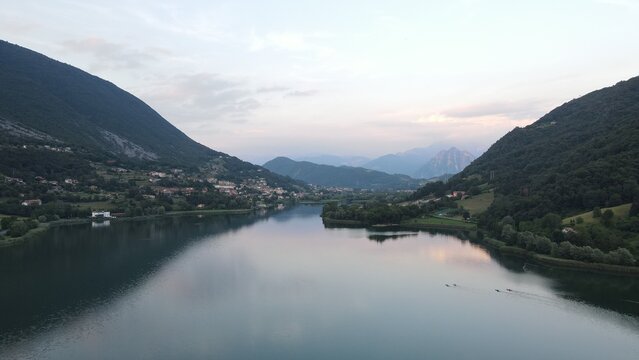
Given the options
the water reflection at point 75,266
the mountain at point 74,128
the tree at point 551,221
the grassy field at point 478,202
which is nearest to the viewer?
the water reflection at point 75,266

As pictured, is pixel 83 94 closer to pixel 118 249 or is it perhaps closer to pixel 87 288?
pixel 118 249

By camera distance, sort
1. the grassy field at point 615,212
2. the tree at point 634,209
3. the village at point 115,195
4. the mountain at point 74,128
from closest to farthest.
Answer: the tree at point 634,209 → the grassy field at point 615,212 → the village at point 115,195 → the mountain at point 74,128

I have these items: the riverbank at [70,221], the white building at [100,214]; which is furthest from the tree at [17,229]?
the white building at [100,214]

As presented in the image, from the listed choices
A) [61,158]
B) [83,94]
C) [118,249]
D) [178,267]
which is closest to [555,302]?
[178,267]

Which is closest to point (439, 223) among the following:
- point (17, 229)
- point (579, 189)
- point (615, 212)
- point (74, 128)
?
point (579, 189)

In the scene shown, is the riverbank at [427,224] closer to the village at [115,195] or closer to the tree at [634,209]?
Answer: the tree at [634,209]

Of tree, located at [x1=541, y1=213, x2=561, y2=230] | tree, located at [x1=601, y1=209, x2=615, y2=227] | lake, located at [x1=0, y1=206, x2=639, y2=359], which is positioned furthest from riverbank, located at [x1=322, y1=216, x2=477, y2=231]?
tree, located at [x1=601, y1=209, x2=615, y2=227]

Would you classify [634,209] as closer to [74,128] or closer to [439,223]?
[439,223]
